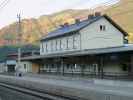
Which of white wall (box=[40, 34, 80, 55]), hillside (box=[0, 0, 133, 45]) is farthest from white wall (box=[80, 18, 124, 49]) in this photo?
hillside (box=[0, 0, 133, 45])

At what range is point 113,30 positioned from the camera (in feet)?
210

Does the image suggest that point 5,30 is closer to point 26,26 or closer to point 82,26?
point 26,26

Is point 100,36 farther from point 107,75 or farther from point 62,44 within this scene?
point 107,75

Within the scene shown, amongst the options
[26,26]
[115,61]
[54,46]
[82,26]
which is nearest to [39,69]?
[54,46]

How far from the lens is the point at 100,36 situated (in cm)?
6300

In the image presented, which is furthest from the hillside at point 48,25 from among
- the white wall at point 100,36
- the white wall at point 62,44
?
the white wall at point 100,36

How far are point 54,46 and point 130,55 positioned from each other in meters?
32.6

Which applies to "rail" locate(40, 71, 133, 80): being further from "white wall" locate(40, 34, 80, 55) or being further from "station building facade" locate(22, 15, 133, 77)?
"white wall" locate(40, 34, 80, 55)

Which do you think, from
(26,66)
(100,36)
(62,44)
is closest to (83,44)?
(100,36)

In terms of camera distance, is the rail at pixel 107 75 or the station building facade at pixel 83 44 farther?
the station building facade at pixel 83 44

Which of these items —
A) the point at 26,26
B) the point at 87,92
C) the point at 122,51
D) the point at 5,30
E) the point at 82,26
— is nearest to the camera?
the point at 87,92

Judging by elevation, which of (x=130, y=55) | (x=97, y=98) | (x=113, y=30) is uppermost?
(x=113, y=30)

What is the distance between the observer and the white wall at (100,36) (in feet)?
205

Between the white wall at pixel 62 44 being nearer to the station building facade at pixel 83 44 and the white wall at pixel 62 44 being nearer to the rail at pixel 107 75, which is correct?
the station building facade at pixel 83 44
